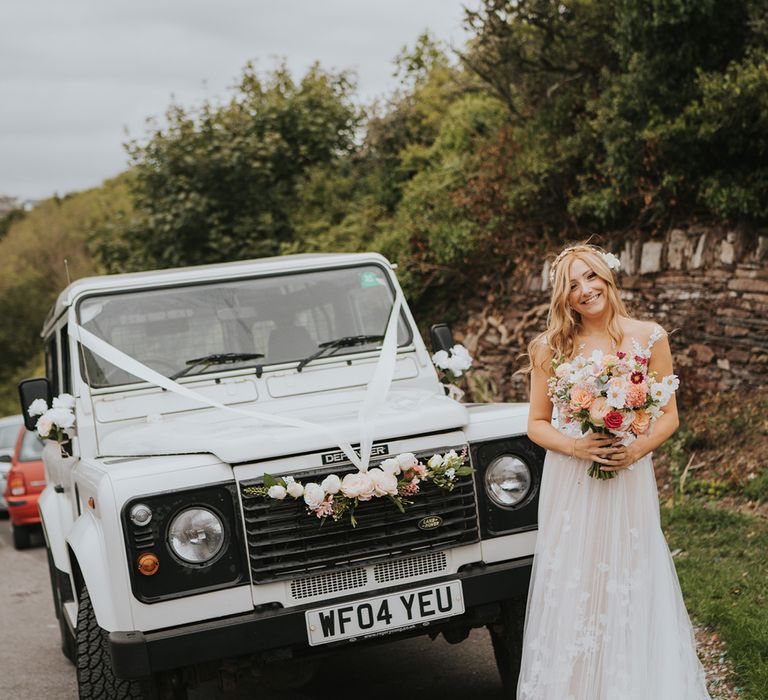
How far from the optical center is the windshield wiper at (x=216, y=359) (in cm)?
527

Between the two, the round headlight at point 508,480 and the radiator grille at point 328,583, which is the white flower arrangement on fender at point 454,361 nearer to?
the round headlight at point 508,480

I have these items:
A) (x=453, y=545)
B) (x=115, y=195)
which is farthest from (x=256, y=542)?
(x=115, y=195)

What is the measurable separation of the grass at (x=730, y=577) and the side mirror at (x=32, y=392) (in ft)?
12.3

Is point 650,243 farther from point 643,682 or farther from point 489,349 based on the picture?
point 643,682

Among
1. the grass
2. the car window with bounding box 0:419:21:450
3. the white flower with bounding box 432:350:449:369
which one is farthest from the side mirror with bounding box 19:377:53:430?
the car window with bounding box 0:419:21:450

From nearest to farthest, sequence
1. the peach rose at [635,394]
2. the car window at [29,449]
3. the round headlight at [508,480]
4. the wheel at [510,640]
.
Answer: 1. the peach rose at [635,394]
2. the round headlight at [508,480]
3. the wheel at [510,640]
4. the car window at [29,449]

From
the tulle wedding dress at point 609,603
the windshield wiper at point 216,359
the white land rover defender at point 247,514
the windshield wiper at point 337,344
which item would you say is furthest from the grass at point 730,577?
the windshield wiper at point 216,359

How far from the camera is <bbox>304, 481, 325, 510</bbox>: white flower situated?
13.1ft

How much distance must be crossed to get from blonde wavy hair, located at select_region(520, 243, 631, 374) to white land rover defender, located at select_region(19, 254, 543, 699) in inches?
24.5

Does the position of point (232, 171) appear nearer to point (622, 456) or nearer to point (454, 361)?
point (454, 361)

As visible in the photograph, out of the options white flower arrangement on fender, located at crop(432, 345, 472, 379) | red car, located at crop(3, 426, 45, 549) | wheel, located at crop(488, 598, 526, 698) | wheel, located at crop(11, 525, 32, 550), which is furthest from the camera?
wheel, located at crop(11, 525, 32, 550)

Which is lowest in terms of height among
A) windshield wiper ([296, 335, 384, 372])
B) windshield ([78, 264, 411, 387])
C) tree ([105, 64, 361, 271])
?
windshield wiper ([296, 335, 384, 372])

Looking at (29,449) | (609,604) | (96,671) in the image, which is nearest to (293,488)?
(96,671)

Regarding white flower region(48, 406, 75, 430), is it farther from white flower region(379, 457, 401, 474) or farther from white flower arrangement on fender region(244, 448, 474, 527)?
white flower region(379, 457, 401, 474)
